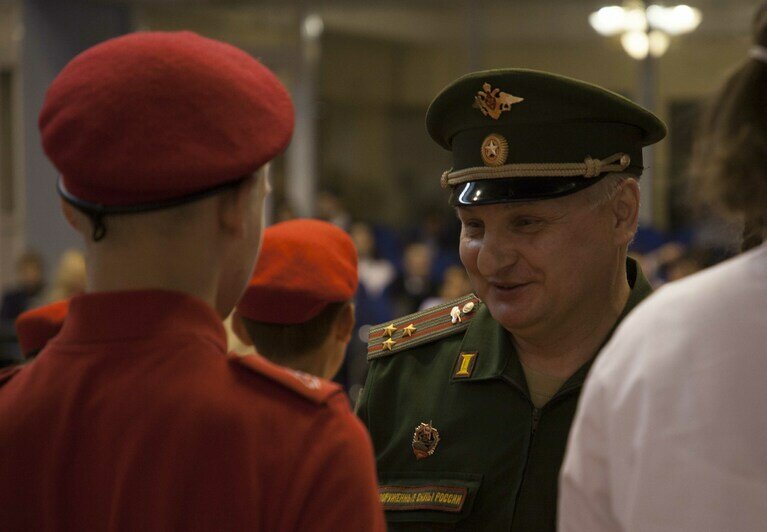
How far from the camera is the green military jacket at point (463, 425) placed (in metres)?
1.60

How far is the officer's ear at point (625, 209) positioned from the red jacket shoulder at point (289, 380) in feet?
2.73

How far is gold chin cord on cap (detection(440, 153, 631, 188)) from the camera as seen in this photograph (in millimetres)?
1653

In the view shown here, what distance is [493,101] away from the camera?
172cm

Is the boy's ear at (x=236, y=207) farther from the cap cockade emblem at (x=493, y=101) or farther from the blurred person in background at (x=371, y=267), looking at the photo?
the blurred person in background at (x=371, y=267)

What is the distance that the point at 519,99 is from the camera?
1.70m

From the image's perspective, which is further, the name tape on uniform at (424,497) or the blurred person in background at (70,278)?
the blurred person in background at (70,278)

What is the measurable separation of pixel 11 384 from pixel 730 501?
667mm

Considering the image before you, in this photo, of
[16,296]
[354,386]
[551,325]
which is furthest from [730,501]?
[16,296]

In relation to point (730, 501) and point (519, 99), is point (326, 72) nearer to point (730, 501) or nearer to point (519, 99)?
point (519, 99)

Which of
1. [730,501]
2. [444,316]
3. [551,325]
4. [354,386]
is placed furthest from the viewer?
[354,386]

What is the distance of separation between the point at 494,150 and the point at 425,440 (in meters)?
0.48

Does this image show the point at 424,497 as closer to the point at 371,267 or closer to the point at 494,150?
the point at 494,150

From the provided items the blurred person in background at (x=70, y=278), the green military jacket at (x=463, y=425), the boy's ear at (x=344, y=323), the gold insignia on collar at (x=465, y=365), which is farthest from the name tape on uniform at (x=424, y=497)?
the blurred person in background at (x=70, y=278)

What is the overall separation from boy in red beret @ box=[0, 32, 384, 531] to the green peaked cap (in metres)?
0.72
